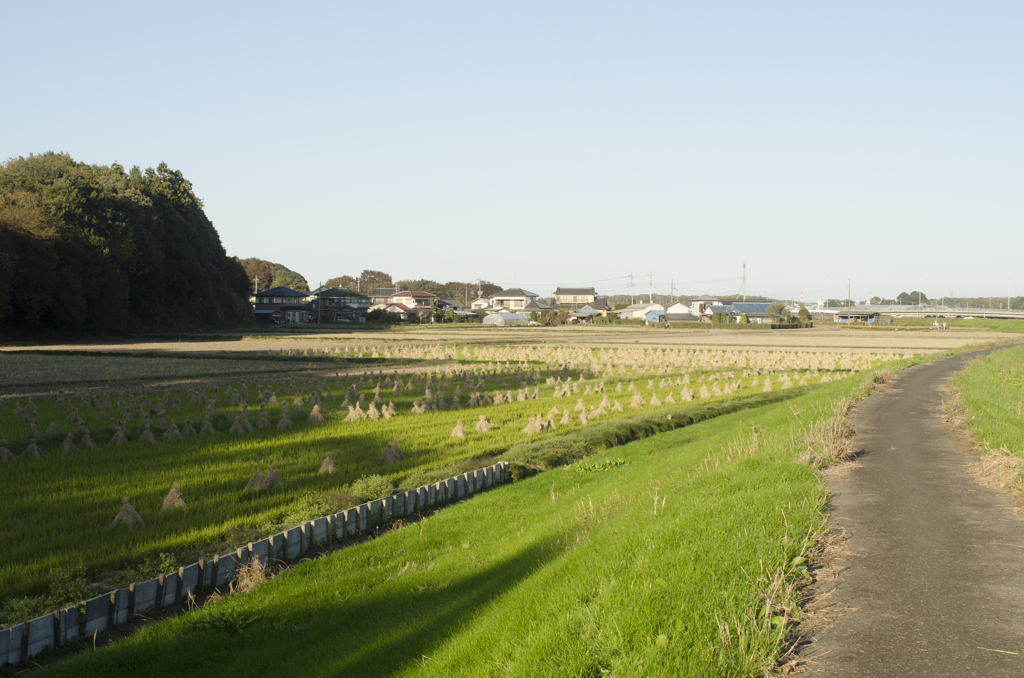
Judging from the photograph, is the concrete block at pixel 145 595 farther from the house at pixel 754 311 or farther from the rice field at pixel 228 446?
the house at pixel 754 311

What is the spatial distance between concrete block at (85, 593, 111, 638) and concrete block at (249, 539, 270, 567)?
1.80m

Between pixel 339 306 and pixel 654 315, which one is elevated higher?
pixel 339 306

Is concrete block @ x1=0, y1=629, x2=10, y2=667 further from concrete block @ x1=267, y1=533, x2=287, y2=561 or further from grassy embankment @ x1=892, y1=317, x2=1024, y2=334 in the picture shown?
grassy embankment @ x1=892, y1=317, x2=1024, y2=334

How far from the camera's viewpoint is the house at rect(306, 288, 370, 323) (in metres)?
136

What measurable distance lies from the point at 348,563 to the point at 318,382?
22594 mm

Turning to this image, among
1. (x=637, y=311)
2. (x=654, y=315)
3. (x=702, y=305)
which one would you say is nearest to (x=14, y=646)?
(x=654, y=315)

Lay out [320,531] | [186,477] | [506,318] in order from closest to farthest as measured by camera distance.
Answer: [320,531]
[186,477]
[506,318]

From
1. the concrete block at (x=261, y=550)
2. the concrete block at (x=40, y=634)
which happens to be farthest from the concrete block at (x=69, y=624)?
the concrete block at (x=261, y=550)

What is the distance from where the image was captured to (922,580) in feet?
20.5

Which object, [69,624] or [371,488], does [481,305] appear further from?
[69,624]

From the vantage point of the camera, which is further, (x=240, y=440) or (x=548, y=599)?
(x=240, y=440)

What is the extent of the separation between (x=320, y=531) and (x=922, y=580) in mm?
7665

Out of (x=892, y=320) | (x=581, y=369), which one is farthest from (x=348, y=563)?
(x=892, y=320)

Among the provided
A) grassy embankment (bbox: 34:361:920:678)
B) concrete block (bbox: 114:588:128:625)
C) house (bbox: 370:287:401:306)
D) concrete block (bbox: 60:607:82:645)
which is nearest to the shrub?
grassy embankment (bbox: 34:361:920:678)
